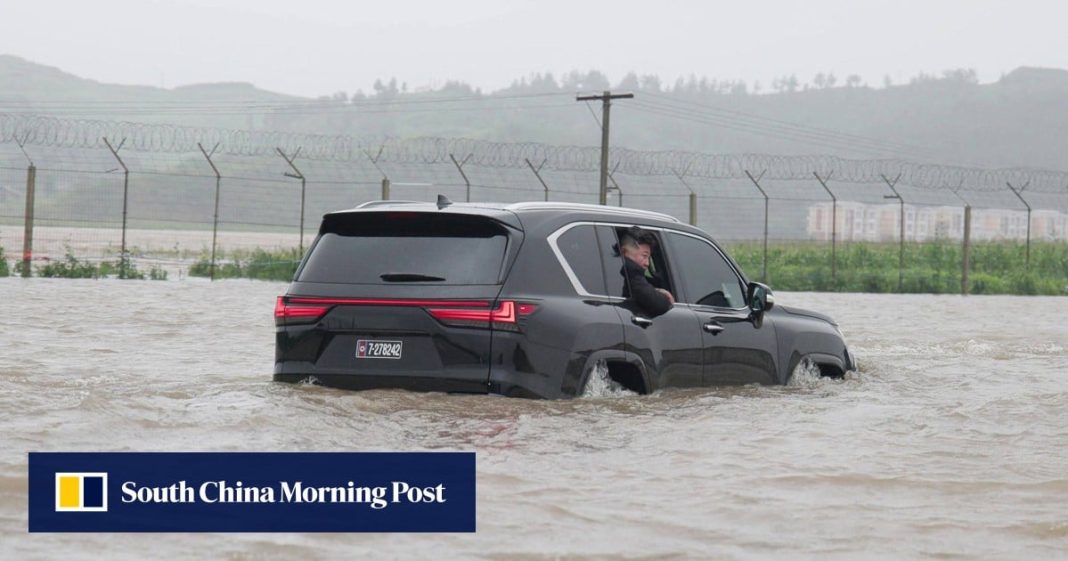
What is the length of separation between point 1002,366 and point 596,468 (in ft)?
28.3

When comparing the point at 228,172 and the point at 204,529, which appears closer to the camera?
the point at 204,529

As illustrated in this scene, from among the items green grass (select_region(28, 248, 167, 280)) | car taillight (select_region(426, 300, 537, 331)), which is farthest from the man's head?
green grass (select_region(28, 248, 167, 280))

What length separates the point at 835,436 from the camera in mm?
9234

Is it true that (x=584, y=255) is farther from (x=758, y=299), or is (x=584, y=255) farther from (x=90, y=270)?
(x=90, y=270)

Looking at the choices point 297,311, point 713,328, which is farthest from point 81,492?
point 713,328

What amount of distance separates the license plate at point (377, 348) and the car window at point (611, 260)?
4.54ft

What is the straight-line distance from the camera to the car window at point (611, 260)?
9.65 metres

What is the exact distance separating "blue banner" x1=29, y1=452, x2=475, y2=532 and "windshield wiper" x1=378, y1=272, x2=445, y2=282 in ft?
6.10

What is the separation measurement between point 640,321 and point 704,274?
1.20 meters

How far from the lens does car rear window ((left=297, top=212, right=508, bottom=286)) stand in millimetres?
8961

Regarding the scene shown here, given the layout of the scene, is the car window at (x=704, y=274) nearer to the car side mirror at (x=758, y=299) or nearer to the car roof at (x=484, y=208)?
the car side mirror at (x=758, y=299)

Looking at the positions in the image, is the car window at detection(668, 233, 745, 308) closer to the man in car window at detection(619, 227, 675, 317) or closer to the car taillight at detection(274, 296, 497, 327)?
the man in car window at detection(619, 227, 675, 317)

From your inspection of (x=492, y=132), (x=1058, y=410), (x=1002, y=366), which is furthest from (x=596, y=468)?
(x=492, y=132)

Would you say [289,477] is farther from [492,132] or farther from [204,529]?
[492,132]
